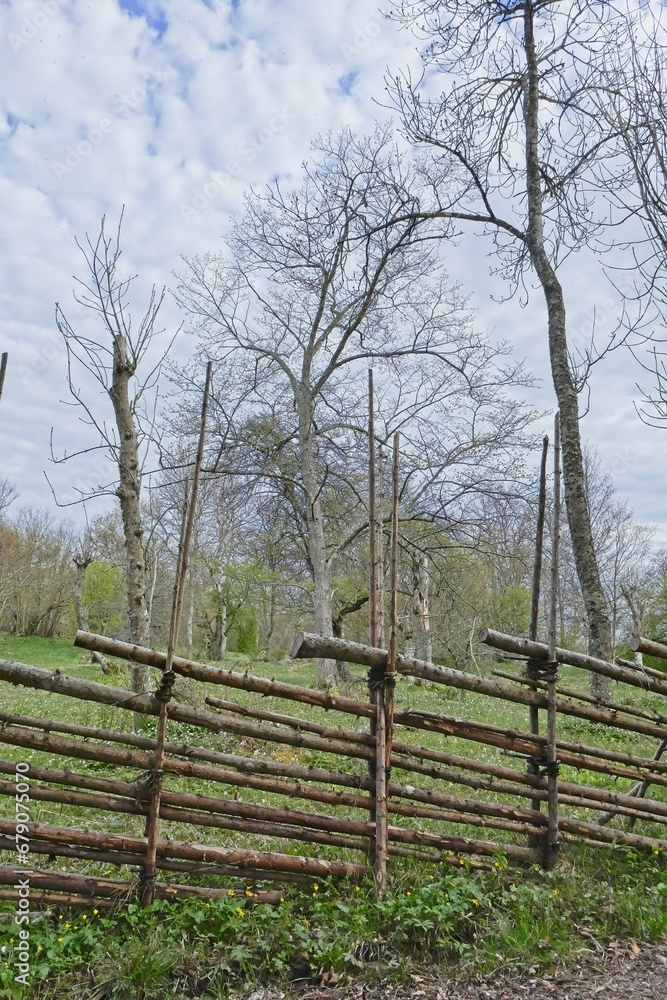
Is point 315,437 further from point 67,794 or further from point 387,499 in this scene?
point 67,794

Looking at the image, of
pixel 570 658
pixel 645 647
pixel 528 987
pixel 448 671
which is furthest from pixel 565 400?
pixel 528 987

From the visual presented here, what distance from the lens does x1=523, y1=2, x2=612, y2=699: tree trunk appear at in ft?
26.3

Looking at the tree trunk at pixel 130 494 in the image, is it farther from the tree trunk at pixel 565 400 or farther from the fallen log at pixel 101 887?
the tree trunk at pixel 565 400

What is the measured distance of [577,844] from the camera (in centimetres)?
380

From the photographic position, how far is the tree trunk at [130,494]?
6.70 meters

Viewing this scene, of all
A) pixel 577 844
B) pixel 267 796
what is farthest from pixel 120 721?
pixel 577 844

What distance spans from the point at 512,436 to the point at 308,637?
1101 cm

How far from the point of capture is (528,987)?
8.88ft

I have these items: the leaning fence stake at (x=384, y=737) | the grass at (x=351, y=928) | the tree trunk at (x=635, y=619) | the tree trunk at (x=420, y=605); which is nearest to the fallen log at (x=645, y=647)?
the tree trunk at (x=635, y=619)

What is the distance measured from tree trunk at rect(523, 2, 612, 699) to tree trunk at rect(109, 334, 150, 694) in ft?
17.2

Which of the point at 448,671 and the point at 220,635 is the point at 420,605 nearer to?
the point at 220,635

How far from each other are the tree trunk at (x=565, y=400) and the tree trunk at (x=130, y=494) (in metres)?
5.26

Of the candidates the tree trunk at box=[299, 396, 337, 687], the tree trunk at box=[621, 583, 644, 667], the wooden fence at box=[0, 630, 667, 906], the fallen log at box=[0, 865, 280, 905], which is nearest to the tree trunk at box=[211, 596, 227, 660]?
the tree trunk at box=[299, 396, 337, 687]

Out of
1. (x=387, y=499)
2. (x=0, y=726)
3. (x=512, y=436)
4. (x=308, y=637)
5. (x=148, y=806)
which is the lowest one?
(x=148, y=806)
